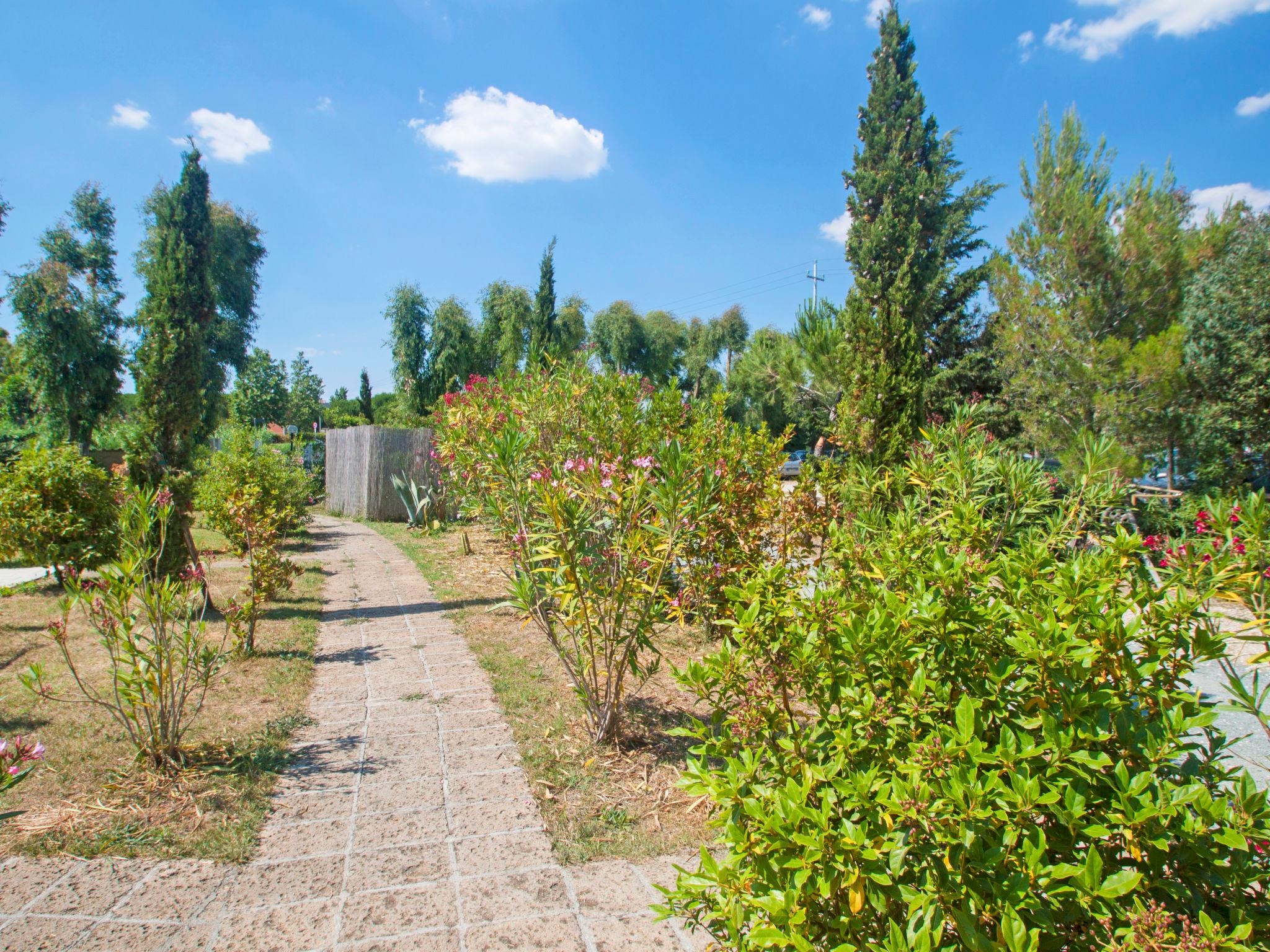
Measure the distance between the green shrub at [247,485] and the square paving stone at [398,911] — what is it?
416 centimetres

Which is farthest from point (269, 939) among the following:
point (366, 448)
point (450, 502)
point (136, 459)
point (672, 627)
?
point (366, 448)

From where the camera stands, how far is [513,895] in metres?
2.45

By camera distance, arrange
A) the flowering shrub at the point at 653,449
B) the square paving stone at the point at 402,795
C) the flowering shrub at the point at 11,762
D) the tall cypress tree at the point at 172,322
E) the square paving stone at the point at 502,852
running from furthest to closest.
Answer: the tall cypress tree at the point at 172,322 → the flowering shrub at the point at 653,449 → the square paving stone at the point at 402,795 → the square paving stone at the point at 502,852 → the flowering shrub at the point at 11,762

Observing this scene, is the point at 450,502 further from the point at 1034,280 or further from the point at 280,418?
the point at 280,418

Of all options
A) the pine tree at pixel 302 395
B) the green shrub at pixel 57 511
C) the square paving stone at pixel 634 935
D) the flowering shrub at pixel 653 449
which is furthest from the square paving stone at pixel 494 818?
the pine tree at pixel 302 395

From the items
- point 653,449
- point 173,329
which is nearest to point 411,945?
point 653,449

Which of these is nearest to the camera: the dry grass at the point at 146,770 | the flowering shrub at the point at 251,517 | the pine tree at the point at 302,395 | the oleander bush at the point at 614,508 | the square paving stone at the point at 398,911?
the square paving stone at the point at 398,911

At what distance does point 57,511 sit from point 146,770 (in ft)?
13.9

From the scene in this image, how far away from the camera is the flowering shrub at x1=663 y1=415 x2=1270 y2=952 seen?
127 centimetres

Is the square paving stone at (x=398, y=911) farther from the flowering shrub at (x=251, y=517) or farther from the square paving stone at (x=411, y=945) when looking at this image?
the flowering shrub at (x=251, y=517)

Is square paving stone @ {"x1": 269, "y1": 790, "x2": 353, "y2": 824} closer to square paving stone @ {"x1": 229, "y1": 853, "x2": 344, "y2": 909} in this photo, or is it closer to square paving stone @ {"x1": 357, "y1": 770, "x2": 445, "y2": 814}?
square paving stone @ {"x1": 357, "y1": 770, "x2": 445, "y2": 814}

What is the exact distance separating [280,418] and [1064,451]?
33.3 m

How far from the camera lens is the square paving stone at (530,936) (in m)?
2.18

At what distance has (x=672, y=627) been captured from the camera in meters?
6.12
